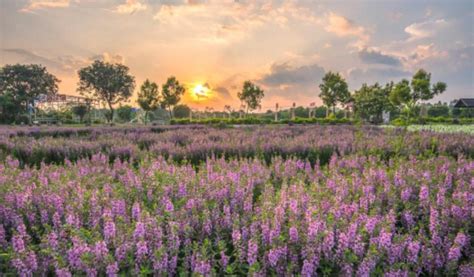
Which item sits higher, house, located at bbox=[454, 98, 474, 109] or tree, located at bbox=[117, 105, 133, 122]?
house, located at bbox=[454, 98, 474, 109]

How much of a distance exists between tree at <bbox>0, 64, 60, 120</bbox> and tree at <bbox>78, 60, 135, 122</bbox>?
10099 mm

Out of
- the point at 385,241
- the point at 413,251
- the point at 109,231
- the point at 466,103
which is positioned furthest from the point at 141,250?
the point at 466,103

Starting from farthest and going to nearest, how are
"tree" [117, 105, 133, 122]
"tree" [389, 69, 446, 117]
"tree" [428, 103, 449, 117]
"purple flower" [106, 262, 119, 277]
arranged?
1. "tree" [117, 105, 133, 122]
2. "tree" [428, 103, 449, 117]
3. "tree" [389, 69, 446, 117]
4. "purple flower" [106, 262, 119, 277]

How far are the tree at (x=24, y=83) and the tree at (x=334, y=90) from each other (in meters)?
54.0

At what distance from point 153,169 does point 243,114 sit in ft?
243

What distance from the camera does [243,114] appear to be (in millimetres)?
78875

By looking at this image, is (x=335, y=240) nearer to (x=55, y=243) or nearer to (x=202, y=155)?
(x=55, y=243)

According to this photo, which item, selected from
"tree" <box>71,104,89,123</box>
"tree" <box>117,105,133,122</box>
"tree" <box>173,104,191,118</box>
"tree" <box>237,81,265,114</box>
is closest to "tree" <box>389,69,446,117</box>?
"tree" <box>237,81,265,114</box>

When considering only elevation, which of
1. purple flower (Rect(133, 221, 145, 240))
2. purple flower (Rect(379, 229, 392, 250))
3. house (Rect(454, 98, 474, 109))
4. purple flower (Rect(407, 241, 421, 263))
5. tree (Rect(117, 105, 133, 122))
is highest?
house (Rect(454, 98, 474, 109))

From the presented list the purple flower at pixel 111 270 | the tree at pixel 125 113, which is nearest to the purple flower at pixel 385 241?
the purple flower at pixel 111 270

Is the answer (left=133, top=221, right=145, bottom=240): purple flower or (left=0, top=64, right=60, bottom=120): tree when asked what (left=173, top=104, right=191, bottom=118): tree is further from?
(left=133, top=221, right=145, bottom=240): purple flower

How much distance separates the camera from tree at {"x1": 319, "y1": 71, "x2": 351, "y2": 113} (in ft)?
214

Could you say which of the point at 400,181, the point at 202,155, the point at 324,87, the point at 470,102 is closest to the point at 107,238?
the point at 400,181

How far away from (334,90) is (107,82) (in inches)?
1651
